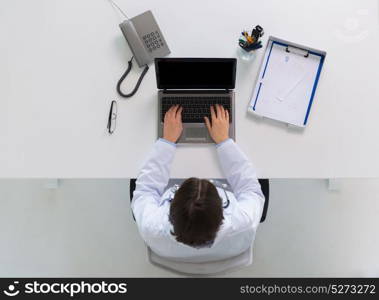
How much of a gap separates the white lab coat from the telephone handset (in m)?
0.33

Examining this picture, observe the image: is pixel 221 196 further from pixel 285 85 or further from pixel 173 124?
pixel 285 85

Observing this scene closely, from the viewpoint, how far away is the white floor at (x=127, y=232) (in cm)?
180

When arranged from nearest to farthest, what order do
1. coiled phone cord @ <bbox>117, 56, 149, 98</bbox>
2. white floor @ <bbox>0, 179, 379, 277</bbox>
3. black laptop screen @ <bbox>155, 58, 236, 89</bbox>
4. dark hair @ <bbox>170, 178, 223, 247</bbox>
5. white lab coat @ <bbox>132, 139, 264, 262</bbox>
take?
dark hair @ <bbox>170, 178, 223, 247</bbox> < white lab coat @ <bbox>132, 139, 264, 262</bbox> < black laptop screen @ <bbox>155, 58, 236, 89</bbox> < coiled phone cord @ <bbox>117, 56, 149, 98</bbox> < white floor @ <bbox>0, 179, 379, 277</bbox>

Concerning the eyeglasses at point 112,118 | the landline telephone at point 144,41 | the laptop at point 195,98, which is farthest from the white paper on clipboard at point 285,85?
the eyeglasses at point 112,118

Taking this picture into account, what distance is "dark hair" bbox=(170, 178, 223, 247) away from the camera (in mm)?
822

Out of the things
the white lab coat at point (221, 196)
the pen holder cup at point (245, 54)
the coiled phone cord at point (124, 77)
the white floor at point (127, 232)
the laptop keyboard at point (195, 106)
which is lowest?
the white floor at point (127, 232)

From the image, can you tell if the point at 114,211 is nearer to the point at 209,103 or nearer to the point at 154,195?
the point at 154,195

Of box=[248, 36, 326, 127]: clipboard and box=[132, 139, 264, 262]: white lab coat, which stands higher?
box=[248, 36, 326, 127]: clipboard

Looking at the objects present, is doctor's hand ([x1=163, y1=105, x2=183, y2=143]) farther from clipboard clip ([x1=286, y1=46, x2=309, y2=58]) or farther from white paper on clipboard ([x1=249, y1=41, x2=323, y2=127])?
clipboard clip ([x1=286, y1=46, x2=309, y2=58])

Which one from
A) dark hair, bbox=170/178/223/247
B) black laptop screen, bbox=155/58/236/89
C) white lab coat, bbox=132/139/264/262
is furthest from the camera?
black laptop screen, bbox=155/58/236/89

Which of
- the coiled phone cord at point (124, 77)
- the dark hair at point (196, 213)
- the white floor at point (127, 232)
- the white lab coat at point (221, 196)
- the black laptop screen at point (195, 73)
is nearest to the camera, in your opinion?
the dark hair at point (196, 213)

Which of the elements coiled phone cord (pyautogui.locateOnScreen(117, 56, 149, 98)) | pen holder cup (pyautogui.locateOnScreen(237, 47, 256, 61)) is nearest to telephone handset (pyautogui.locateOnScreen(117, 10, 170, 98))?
coiled phone cord (pyautogui.locateOnScreen(117, 56, 149, 98))

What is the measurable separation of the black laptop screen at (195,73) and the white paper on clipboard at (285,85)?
0.14m

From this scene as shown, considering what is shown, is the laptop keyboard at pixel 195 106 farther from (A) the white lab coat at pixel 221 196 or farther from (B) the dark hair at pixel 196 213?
(B) the dark hair at pixel 196 213
